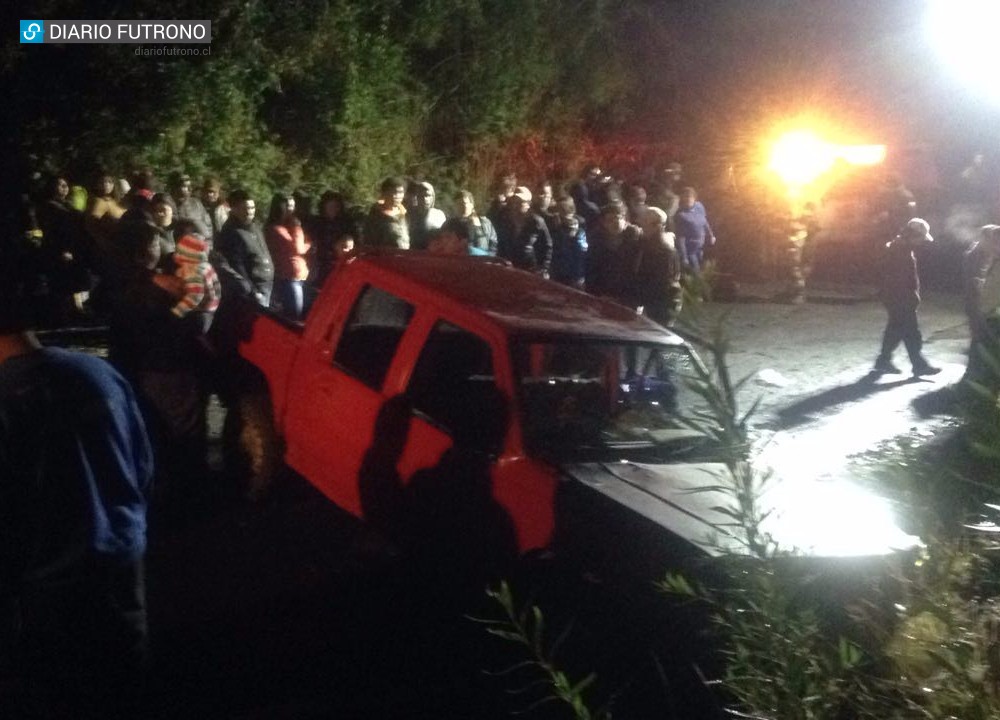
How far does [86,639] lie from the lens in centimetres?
362

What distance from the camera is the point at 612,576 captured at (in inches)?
193

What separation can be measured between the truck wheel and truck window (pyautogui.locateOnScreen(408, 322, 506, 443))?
154 centimetres

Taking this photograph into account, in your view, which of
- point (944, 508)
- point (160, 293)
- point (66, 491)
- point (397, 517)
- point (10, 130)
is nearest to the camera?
point (944, 508)

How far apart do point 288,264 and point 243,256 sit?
980mm

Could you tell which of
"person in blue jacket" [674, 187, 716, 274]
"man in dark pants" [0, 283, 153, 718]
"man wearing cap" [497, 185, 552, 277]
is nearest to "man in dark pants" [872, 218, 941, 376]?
"person in blue jacket" [674, 187, 716, 274]

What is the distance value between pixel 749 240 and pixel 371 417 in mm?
15104

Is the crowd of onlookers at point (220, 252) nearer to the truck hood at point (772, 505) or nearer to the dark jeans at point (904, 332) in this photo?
the truck hood at point (772, 505)

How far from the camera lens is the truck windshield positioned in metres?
5.64

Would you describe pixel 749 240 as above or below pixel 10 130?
below

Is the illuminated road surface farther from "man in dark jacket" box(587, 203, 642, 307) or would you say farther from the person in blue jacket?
"man in dark jacket" box(587, 203, 642, 307)

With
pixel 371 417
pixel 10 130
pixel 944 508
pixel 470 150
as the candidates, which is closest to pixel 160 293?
pixel 371 417

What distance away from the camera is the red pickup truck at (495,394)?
5.33m

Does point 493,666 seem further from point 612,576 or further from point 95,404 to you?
point 95,404
